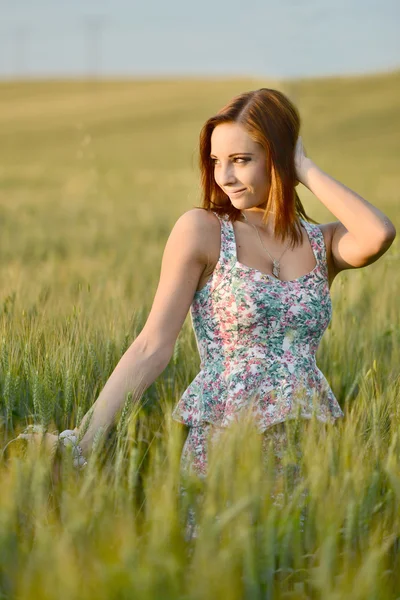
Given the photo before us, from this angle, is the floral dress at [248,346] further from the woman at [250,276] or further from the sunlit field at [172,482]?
the sunlit field at [172,482]

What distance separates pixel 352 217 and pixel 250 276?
319 millimetres

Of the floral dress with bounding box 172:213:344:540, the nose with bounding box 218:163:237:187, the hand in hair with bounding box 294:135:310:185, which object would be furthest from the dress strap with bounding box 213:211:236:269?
the hand in hair with bounding box 294:135:310:185

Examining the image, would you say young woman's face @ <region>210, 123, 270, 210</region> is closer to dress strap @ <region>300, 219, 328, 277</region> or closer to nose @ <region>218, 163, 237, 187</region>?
nose @ <region>218, 163, 237, 187</region>

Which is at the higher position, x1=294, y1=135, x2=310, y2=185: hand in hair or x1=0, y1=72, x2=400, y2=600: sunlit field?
x1=294, y1=135, x2=310, y2=185: hand in hair

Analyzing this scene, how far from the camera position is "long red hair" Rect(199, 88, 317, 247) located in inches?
89.0

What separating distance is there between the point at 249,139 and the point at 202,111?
31392 millimetres

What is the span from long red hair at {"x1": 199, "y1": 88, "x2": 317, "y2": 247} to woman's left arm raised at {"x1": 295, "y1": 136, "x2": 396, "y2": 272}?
0.04 m

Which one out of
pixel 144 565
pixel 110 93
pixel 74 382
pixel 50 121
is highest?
pixel 110 93

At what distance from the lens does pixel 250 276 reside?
2219mm

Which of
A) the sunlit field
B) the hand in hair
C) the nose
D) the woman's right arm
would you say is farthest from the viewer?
the hand in hair

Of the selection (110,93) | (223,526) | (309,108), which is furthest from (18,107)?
(223,526)

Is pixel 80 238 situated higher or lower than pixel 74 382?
higher

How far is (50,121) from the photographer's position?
→ 3291 cm

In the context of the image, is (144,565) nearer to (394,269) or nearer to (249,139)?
(249,139)
